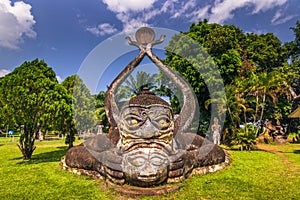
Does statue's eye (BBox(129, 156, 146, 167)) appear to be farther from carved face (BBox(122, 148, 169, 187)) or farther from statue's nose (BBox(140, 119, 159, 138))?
statue's nose (BBox(140, 119, 159, 138))

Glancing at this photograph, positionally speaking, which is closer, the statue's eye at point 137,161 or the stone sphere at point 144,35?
the statue's eye at point 137,161

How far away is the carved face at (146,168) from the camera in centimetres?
541

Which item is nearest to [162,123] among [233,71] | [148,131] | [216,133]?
[148,131]

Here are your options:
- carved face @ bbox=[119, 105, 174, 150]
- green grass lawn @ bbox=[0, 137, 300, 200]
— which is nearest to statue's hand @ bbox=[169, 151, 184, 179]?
green grass lawn @ bbox=[0, 137, 300, 200]

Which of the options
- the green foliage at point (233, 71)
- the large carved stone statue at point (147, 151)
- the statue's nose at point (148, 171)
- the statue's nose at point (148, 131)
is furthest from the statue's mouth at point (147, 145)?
the green foliage at point (233, 71)

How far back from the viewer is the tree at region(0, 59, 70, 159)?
847cm

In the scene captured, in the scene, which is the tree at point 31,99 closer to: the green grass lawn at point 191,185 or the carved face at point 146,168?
the green grass lawn at point 191,185

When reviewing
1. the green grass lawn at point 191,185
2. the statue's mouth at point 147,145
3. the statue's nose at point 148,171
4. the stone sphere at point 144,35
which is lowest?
the green grass lawn at point 191,185

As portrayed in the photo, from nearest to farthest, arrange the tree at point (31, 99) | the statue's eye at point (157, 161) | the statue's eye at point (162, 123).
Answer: the statue's eye at point (157, 161) → the statue's eye at point (162, 123) → the tree at point (31, 99)

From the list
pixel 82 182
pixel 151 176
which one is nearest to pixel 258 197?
pixel 151 176

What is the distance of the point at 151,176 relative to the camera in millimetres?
5418

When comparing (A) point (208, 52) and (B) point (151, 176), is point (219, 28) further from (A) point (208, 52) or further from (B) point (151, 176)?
(B) point (151, 176)

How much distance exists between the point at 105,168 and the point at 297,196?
15.2ft

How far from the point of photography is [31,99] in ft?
28.0
